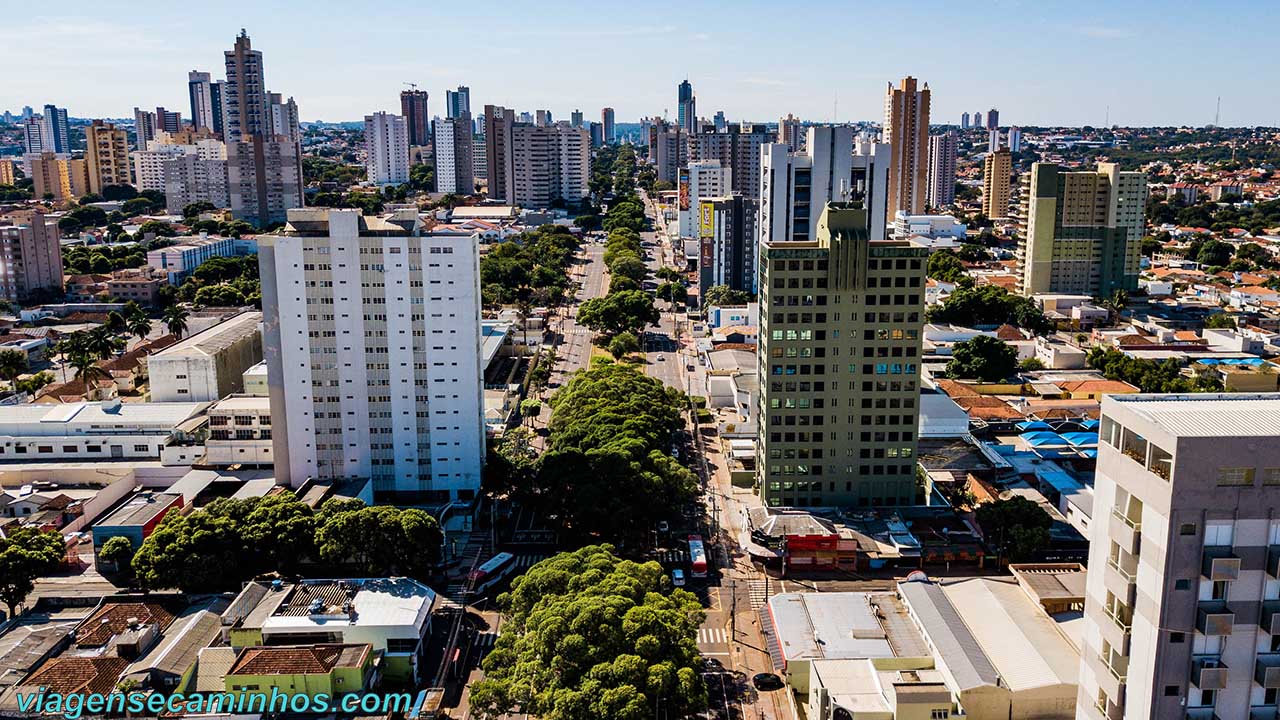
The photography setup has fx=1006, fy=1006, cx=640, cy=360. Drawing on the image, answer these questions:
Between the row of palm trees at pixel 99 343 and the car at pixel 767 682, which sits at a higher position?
the row of palm trees at pixel 99 343

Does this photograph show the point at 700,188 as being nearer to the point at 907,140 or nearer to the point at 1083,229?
the point at 907,140

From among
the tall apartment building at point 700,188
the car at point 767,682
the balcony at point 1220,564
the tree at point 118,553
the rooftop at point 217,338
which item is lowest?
the car at point 767,682

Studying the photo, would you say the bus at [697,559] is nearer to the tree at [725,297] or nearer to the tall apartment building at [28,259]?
the tree at [725,297]

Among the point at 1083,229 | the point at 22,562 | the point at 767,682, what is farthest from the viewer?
the point at 1083,229

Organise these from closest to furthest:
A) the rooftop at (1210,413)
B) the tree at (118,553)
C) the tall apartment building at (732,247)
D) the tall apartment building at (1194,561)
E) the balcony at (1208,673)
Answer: the tall apartment building at (1194,561)
the rooftop at (1210,413)
the balcony at (1208,673)
the tree at (118,553)
the tall apartment building at (732,247)

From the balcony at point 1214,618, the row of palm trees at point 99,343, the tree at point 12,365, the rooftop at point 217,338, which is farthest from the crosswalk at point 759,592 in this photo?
the tree at point 12,365

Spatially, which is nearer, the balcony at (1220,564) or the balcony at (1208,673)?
the balcony at (1220,564)

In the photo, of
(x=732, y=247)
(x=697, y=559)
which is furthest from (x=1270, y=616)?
(x=732, y=247)
